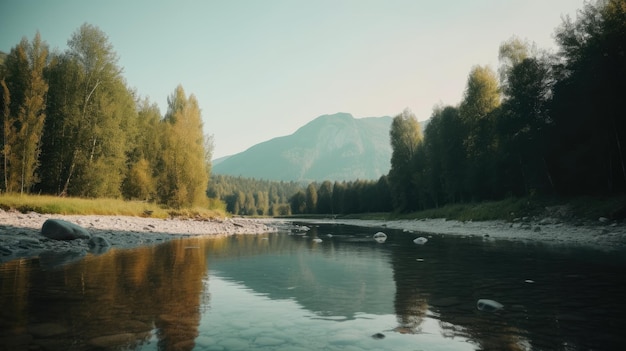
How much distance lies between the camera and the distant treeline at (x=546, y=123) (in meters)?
25.9

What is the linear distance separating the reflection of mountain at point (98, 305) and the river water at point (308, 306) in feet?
0.08

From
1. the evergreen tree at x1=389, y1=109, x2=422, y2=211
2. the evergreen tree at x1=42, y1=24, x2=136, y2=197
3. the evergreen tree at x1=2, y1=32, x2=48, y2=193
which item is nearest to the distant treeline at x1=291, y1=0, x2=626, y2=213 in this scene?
the evergreen tree at x1=389, y1=109, x2=422, y2=211

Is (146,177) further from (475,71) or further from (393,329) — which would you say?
(475,71)

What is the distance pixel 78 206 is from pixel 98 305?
21.9 meters

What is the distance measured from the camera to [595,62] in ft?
85.8

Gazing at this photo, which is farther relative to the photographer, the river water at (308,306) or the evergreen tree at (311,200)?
the evergreen tree at (311,200)

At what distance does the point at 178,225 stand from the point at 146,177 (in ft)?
40.1

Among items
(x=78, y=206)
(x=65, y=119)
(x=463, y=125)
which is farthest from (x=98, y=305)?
(x=463, y=125)

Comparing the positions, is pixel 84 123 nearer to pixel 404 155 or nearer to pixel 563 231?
pixel 563 231

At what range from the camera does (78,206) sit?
24781 millimetres

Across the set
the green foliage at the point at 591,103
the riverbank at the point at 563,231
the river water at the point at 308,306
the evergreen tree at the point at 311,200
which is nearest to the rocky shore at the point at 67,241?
the river water at the point at 308,306

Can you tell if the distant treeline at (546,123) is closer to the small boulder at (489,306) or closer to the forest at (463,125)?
the forest at (463,125)

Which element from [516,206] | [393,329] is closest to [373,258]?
[393,329]

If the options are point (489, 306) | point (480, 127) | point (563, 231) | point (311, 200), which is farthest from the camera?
point (311, 200)
